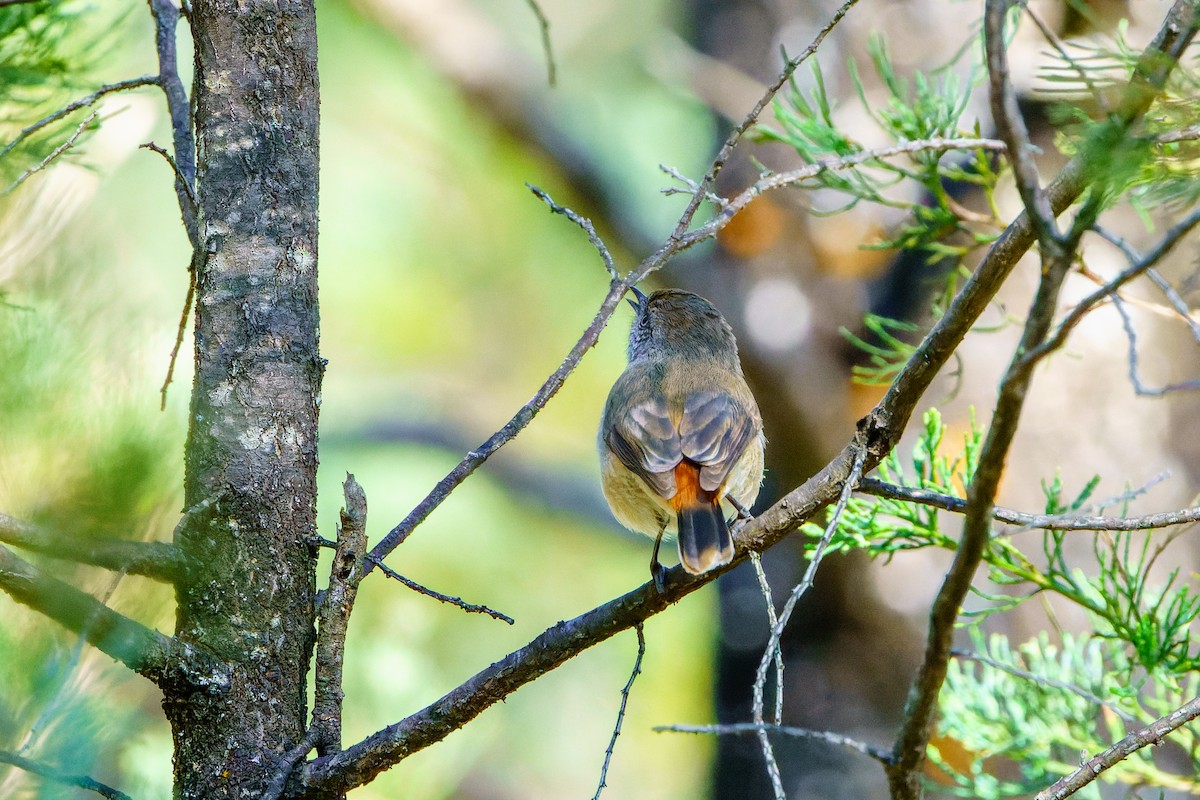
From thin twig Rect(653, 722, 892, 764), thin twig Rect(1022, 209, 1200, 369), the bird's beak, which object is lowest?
thin twig Rect(653, 722, 892, 764)

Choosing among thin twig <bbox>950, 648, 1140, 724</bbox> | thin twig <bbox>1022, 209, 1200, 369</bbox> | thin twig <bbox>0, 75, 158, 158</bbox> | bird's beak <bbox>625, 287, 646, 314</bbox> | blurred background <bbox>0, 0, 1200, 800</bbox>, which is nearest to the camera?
thin twig <bbox>1022, 209, 1200, 369</bbox>

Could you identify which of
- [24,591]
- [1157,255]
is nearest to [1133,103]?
[1157,255]

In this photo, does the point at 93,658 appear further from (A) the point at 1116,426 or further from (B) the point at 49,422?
(A) the point at 1116,426

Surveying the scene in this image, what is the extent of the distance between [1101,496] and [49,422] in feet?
12.9

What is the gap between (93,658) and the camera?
5.93 feet

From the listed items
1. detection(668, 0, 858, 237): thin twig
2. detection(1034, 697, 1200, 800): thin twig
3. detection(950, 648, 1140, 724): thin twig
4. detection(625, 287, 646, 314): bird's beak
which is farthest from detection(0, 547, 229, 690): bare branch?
detection(625, 287, 646, 314): bird's beak

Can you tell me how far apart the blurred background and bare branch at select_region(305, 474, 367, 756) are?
277 mm

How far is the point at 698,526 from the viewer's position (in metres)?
2.59

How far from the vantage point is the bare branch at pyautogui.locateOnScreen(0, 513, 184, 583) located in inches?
54.2

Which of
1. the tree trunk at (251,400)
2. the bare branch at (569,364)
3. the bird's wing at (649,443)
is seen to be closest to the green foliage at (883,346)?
the bare branch at (569,364)

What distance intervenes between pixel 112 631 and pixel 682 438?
1.85m

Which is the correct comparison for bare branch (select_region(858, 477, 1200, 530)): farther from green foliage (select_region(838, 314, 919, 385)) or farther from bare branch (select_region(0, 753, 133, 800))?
bare branch (select_region(0, 753, 133, 800))

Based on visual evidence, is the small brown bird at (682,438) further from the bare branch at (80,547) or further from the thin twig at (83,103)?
the thin twig at (83,103)

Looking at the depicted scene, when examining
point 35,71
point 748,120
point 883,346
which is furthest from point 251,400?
point 883,346
